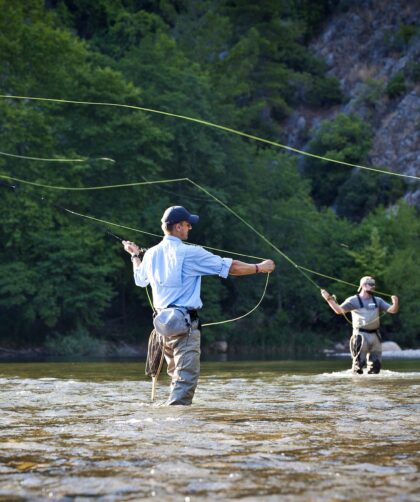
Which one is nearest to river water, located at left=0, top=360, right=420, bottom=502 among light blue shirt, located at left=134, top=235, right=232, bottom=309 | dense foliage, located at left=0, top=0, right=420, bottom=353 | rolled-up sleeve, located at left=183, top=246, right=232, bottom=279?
light blue shirt, located at left=134, top=235, right=232, bottom=309

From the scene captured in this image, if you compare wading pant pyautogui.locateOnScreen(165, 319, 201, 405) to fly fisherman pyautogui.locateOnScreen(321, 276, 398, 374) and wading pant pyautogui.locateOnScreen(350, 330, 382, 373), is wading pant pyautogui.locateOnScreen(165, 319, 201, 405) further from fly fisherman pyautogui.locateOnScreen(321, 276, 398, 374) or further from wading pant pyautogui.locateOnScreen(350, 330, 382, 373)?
wading pant pyautogui.locateOnScreen(350, 330, 382, 373)

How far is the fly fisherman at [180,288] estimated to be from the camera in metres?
9.52

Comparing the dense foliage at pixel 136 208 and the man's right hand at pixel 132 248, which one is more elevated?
the dense foliage at pixel 136 208

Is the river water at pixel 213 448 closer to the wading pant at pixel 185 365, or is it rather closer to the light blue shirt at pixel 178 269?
the wading pant at pixel 185 365

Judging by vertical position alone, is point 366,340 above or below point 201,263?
below

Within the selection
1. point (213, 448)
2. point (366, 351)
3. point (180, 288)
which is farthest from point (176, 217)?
point (366, 351)

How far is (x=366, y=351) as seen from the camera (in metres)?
17.3

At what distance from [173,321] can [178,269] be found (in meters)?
0.49

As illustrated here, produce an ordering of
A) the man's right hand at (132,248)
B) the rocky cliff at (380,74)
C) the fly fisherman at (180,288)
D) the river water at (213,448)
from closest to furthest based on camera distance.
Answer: the river water at (213,448) → the fly fisherman at (180,288) → the man's right hand at (132,248) → the rocky cliff at (380,74)

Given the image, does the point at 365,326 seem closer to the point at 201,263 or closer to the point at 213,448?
the point at 201,263

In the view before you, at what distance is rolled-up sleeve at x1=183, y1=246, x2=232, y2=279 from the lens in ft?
30.9

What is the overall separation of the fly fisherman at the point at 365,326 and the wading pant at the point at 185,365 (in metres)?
7.45

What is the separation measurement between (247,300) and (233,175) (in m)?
6.47

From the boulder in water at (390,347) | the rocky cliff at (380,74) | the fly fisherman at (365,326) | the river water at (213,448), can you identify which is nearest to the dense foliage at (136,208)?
the boulder in water at (390,347)
